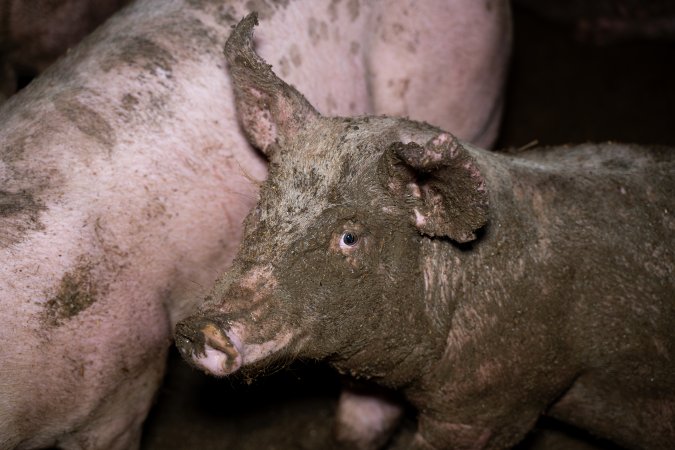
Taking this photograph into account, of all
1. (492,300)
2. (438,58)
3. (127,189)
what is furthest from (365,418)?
(438,58)

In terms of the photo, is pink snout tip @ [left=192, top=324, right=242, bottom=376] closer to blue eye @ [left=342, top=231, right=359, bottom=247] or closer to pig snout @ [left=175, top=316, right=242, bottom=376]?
pig snout @ [left=175, top=316, right=242, bottom=376]

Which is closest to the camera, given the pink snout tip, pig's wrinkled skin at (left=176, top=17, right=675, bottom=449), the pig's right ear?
the pink snout tip

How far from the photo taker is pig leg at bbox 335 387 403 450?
3.68 metres

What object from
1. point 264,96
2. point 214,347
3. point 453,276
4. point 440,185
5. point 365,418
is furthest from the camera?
point 365,418

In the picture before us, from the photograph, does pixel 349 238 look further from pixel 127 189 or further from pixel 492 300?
pixel 127 189

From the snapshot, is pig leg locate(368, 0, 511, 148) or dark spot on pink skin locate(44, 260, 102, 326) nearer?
dark spot on pink skin locate(44, 260, 102, 326)

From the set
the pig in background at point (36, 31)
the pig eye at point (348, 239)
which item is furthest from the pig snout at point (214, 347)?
the pig in background at point (36, 31)

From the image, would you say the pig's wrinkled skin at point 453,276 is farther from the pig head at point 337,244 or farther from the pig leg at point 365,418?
the pig leg at point 365,418

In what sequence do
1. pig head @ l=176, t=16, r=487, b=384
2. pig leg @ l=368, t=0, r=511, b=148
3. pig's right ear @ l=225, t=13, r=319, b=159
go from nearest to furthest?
pig head @ l=176, t=16, r=487, b=384 → pig's right ear @ l=225, t=13, r=319, b=159 → pig leg @ l=368, t=0, r=511, b=148

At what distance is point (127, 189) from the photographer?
119 inches

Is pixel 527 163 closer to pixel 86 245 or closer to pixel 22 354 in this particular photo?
pixel 86 245

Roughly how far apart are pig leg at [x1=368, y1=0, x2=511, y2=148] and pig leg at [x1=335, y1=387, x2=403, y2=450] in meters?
1.48

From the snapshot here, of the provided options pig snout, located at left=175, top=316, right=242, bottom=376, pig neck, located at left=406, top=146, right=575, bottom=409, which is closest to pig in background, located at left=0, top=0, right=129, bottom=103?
pig snout, located at left=175, top=316, right=242, bottom=376

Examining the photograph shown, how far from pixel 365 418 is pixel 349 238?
1575 mm
